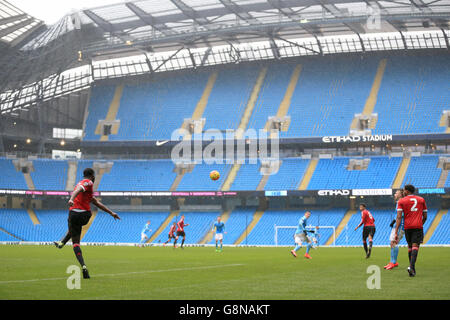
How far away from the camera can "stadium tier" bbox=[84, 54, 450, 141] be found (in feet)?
208

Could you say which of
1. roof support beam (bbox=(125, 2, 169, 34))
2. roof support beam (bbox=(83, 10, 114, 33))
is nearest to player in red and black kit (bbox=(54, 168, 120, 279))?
roof support beam (bbox=(125, 2, 169, 34))

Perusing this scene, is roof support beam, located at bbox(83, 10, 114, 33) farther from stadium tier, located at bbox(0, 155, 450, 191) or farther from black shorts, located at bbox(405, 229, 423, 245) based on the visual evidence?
black shorts, located at bbox(405, 229, 423, 245)

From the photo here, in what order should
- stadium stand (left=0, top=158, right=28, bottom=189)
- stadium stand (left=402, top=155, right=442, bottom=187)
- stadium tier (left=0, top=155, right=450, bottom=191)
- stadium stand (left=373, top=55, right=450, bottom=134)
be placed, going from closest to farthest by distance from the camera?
stadium stand (left=402, top=155, right=442, bottom=187) → stadium tier (left=0, top=155, right=450, bottom=191) → stadium stand (left=373, top=55, right=450, bottom=134) → stadium stand (left=0, top=158, right=28, bottom=189)

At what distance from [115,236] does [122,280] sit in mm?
48287

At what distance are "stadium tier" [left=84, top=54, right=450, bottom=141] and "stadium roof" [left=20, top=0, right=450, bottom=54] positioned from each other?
21.1ft

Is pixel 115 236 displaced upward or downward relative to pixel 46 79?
downward

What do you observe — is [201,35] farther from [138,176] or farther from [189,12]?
[138,176]

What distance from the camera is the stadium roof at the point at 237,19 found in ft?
177

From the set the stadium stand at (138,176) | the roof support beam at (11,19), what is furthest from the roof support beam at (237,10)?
the stadium stand at (138,176)

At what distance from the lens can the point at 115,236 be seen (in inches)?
2388

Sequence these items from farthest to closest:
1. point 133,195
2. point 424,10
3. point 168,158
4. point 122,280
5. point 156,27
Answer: point 168,158 → point 133,195 → point 156,27 → point 424,10 → point 122,280

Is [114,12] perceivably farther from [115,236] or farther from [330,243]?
[330,243]
